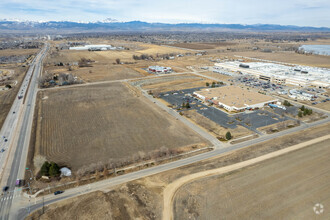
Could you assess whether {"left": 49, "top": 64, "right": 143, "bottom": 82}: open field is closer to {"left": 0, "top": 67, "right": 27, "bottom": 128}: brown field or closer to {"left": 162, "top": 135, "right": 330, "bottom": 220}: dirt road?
{"left": 0, "top": 67, "right": 27, "bottom": 128}: brown field

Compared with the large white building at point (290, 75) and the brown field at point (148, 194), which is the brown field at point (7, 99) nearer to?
the brown field at point (148, 194)

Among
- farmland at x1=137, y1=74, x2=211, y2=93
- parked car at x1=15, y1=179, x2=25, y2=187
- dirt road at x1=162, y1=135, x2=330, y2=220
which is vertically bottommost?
parked car at x1=15, y1=179, x2=25, y2=187

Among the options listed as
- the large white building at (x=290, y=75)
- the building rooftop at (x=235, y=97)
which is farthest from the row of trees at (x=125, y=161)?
the large white building at (x=290, y=75)

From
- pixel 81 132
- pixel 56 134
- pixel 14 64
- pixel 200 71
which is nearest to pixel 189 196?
pixel 81 132

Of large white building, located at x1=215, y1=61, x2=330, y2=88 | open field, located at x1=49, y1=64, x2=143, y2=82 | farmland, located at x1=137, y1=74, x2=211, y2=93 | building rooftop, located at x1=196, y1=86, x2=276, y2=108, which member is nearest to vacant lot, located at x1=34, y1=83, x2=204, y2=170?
farmland, located at x1=137, y1=74, x2=211, y2=93

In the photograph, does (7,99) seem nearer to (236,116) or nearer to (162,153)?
(162,153)

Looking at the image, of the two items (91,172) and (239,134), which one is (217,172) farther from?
(91,172)
